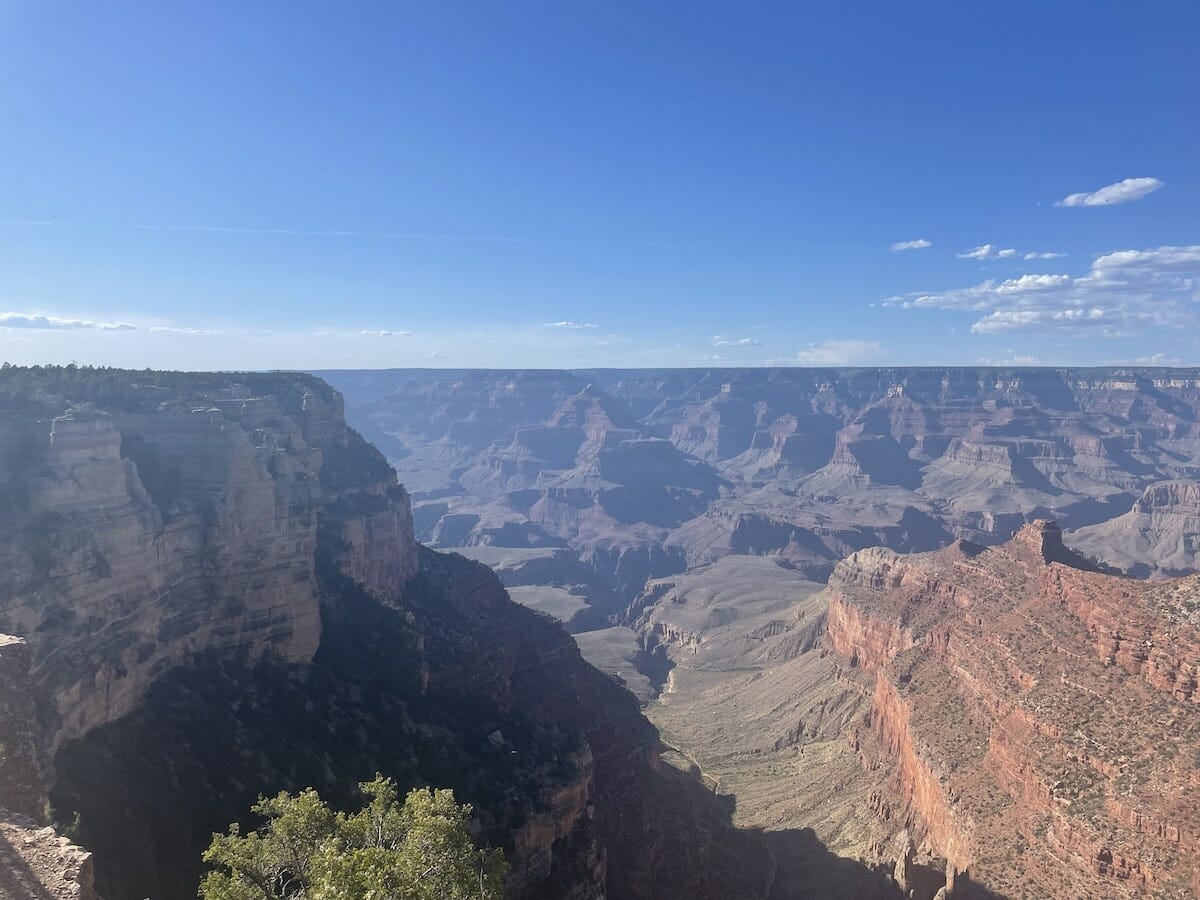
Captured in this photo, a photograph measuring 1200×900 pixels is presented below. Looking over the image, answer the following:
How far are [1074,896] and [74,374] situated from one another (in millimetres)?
73532

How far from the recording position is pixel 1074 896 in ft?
140

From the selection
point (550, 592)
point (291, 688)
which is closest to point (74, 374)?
point (291, 688)

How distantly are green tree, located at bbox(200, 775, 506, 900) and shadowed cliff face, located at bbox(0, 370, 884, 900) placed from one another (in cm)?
1331

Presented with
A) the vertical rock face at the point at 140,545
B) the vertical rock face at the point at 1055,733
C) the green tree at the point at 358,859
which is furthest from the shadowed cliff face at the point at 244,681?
the green tree at the point at 358,859

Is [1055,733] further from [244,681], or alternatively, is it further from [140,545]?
[140,545]

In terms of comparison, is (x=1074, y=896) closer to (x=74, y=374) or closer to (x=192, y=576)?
(x=192, y=576)

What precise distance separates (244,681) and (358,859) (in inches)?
1302

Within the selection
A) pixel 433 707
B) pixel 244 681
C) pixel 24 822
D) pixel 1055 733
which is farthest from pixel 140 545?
pixel 1055 733

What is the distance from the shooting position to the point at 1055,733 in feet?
171

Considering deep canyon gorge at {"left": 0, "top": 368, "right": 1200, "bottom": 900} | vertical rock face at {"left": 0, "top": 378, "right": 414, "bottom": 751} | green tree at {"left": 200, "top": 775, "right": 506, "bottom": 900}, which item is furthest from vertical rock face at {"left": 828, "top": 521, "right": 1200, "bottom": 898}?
vertical rock face at {"left": 0, "top": 378, "right": 414, "bottom": 751}

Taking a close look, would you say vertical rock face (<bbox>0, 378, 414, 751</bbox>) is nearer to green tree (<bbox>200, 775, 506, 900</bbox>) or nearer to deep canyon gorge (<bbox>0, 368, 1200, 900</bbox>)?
deep canyon gorge (<bbox>0, 368, 1200, 900</bbox>)

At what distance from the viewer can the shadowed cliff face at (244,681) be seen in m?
37.3

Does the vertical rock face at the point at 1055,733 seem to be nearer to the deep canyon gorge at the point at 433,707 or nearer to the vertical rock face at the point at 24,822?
the deep canyon gorge at the point at 433,707

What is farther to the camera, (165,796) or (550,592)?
(550,592)
